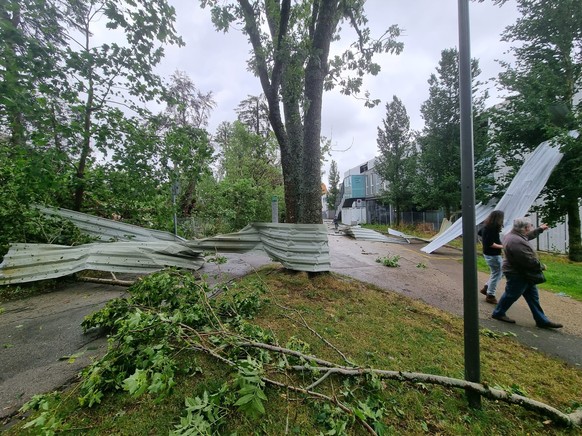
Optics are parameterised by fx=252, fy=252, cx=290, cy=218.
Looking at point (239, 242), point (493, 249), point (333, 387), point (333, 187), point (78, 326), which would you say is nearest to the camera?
point (333, 387)

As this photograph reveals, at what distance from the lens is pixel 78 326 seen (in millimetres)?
3334

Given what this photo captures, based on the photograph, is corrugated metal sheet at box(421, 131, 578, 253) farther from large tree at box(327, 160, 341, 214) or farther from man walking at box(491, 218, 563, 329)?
large tree at box(327, 160, 341, 214)

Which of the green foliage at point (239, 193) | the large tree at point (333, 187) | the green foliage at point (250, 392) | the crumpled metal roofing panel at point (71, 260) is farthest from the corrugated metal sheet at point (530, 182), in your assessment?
the large tree at point (333, 187)

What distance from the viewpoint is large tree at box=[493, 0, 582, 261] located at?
798cm

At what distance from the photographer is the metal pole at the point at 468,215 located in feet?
6.12

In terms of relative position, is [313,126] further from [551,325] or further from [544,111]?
[544,111]

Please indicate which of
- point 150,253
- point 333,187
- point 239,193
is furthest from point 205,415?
point 333,187

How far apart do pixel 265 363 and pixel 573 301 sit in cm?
622

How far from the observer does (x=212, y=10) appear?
4.77 m

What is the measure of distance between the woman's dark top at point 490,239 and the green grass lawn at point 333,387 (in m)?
1.78

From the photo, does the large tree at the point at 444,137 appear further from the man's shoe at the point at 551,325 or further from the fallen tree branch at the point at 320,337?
the fallen tree branch at the point at 320,337

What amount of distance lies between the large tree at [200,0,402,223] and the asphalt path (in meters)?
1.83

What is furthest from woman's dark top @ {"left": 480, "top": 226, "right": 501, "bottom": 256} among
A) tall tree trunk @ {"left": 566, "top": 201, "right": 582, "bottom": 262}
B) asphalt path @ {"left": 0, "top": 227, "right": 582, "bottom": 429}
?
tall tree trunk @ {"left": 566, "top": 201, "right": 582, "bottom": 262}

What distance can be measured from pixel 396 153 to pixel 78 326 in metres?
23.2
